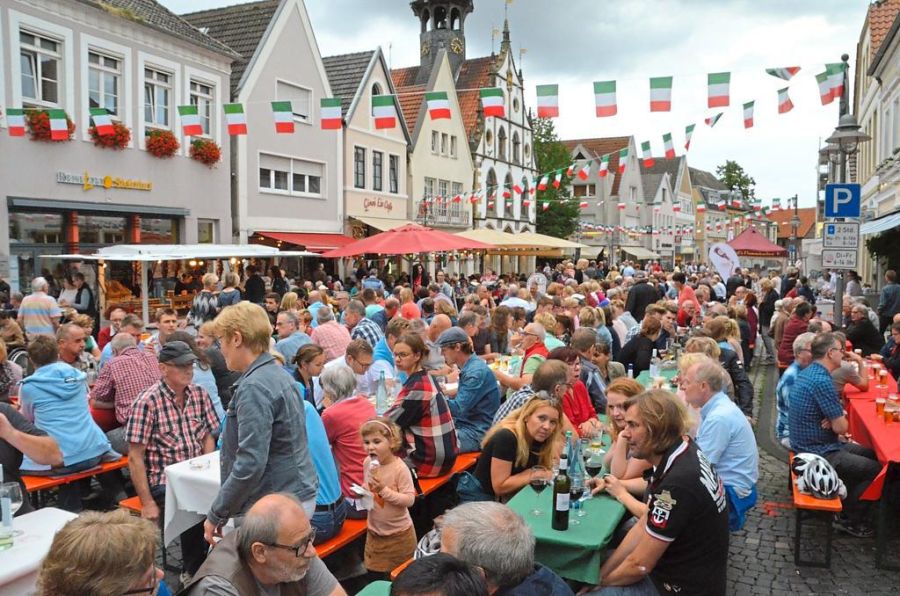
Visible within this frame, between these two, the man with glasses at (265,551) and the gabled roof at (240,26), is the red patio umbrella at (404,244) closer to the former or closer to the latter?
the gabled roof at (240,26)

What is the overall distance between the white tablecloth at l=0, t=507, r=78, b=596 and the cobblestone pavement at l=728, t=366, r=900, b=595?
15.0 ft

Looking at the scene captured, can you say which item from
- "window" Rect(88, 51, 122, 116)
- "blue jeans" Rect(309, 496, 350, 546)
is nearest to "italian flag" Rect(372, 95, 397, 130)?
"window" Rect(88, 51, 122, 116)

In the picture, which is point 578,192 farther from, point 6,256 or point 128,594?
point 128,594

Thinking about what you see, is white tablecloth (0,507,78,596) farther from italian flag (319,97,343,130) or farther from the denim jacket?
italian flag (319,97,343,130)

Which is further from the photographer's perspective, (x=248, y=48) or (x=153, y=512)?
(x=248, y=48)

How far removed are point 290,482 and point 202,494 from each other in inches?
50.5

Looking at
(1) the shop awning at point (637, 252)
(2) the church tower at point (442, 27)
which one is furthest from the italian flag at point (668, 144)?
(1) the shop awning at point (637, 252)

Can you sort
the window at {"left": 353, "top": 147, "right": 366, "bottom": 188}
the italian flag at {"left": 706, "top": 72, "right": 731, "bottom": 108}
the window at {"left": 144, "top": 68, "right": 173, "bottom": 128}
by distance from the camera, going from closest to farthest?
the italian flag at {"left": 706, "top": 72, "right": 731, "bottom": 108}, the window at {"left": 144, "top": 68, "right": 173, "bottom": 128}, the window at {"left": 353, "top": 147, "right": 366, "bottom": 188}

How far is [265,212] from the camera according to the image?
2227cm

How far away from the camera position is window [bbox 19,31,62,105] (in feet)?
50.3

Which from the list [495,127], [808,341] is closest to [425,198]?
[495,127]

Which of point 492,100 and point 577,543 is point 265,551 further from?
point 492,100

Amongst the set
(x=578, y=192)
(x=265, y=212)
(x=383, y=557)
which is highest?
(x=578, y=192)

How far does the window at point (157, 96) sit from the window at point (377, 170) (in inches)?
388
